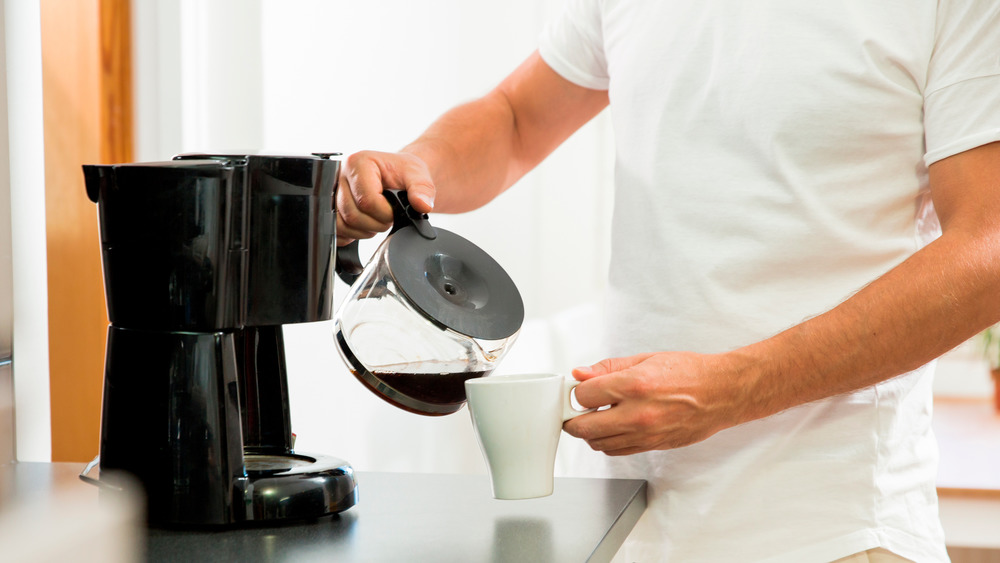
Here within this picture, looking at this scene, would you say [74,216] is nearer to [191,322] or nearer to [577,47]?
[191,322]

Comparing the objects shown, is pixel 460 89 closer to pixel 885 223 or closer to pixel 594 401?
pixel 885 223

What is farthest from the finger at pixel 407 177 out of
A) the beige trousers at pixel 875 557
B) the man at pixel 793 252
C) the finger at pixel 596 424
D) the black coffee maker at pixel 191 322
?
the beige trousers at pixel 875 557

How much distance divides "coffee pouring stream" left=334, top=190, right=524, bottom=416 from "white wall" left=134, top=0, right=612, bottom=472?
0.71 meters

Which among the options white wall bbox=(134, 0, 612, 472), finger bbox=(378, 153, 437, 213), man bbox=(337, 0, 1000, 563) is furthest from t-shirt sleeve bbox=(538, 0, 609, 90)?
white wall bbox=(134, 0, 612, 472)

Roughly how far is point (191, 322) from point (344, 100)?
114 cm

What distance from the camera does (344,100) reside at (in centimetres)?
183

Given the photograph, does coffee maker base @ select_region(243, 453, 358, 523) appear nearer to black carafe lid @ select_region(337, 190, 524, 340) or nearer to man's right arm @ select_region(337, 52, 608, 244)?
black carafe lid @ select_region(337, 190, 524, 340)

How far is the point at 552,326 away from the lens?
272 centimetres

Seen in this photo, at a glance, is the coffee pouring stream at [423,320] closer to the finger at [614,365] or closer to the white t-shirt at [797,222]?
the finger at [614,365]

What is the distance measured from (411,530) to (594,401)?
18 cm

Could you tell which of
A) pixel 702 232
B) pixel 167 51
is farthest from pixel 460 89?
pixel 702 232

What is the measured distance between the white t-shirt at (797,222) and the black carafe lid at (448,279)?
11.9 inches

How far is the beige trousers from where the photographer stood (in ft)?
3.14

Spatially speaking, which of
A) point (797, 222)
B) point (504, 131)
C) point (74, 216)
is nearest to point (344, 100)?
point (504, 131)
